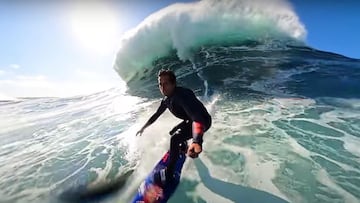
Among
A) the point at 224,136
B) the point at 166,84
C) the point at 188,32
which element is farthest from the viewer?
the point at 188,32

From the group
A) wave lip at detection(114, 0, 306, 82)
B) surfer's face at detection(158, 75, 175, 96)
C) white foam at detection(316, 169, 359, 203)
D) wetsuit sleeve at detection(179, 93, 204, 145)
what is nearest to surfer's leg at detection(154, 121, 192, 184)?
wetsuit sleeve at detection(179, 93, 204, 145)

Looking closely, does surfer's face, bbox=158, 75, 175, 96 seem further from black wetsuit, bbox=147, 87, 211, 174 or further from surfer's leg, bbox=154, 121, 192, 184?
surfer's leg, bbox=154, 121, 192, 184

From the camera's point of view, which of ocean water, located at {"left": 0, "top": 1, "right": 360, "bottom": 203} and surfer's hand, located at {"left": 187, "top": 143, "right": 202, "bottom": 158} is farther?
ocean water, located at {"left": 0, "top": 1, "right": 360, "bottom": 203}

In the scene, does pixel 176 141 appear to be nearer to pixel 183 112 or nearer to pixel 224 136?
pixel 183 112

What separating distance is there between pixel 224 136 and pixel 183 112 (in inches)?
85.5

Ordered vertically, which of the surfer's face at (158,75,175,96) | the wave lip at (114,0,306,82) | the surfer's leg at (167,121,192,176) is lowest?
the surfer's leg at (167,121,192,176)

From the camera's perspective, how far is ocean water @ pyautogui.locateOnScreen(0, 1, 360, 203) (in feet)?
17.2

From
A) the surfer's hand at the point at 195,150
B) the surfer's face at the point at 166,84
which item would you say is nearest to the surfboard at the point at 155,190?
the surfer's face at the point at 166,84

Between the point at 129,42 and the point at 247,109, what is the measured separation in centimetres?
1066

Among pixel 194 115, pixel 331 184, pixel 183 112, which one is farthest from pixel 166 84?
pixel 331 184

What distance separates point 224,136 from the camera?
22.3 feet

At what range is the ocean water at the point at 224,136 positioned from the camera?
17.2 ft

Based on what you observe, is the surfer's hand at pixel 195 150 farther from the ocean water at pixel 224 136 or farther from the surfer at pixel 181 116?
the ocean water at pixel 224 136

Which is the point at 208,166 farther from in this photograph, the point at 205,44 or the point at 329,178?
the point at 205,44
